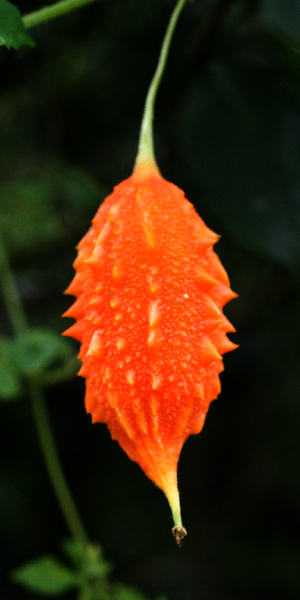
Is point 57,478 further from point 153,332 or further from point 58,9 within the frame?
point 58,9

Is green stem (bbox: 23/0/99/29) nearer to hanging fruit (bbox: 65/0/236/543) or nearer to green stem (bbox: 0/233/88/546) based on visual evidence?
hanging fruit (bbox: 65/0/236/543)

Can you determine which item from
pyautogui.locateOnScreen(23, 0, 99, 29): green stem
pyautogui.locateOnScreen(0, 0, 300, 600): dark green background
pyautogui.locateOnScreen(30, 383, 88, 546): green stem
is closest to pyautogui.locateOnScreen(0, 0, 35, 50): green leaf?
pyautogui.locateOnScreen(23, 0, 99, 29): green stem

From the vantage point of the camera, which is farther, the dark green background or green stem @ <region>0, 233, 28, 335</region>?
green stem @ <region>0, 233, 28, 335</region>

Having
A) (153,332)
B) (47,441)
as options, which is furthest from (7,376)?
(153,332)

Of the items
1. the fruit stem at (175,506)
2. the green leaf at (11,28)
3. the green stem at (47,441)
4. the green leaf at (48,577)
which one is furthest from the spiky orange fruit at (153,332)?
the green stem at (47,441)

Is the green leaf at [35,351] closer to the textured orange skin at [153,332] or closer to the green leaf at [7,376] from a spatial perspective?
the green leaf at [7,376]

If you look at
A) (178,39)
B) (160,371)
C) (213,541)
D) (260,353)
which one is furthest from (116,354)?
(213,541)

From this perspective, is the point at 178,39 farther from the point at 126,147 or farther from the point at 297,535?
the point at 297,535

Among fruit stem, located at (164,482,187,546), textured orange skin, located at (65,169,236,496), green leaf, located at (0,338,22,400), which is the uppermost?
textured orange skin, located at (65,169,236,496)
